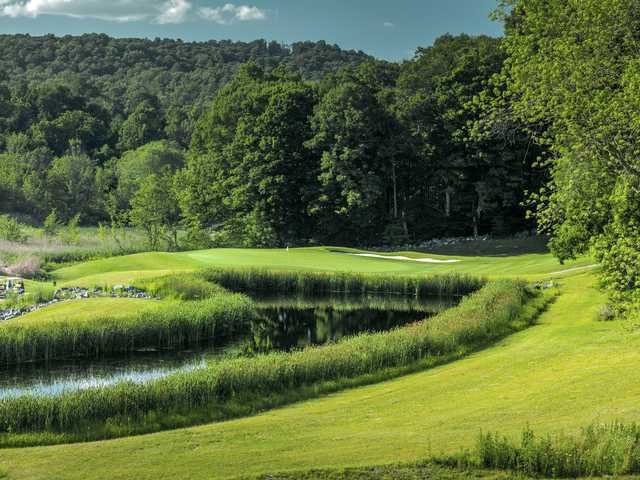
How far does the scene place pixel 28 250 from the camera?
143 feet

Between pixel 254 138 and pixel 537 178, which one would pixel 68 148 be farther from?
pixel 537 178

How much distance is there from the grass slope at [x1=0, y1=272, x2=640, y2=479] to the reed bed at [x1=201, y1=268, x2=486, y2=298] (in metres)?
17.3

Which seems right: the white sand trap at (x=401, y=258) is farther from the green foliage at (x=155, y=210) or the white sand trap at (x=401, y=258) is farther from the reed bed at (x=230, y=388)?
the reed bed at (x=230, y=388)

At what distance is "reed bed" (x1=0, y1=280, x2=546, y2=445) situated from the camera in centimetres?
1374

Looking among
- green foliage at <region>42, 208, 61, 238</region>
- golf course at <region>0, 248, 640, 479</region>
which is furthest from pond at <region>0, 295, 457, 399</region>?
green foliage at <region>42, 208, 61, 238</region>

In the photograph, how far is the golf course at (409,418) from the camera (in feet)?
34.4

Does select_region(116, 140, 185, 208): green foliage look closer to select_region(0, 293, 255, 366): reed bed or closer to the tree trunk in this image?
the tree trunk

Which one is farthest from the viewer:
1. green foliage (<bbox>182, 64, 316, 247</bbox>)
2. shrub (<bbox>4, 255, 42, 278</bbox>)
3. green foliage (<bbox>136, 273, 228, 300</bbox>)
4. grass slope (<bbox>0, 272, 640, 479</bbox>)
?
green foliage (<bbox>182, 64, 316, 247</bbox>)

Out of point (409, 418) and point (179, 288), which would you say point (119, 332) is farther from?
point (409, 418)

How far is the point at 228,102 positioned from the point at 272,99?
22.2ft

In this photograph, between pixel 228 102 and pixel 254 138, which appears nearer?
pixel 254 138

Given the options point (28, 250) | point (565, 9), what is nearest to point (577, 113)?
point (565, 9)

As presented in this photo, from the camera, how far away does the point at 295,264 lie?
1607 inches

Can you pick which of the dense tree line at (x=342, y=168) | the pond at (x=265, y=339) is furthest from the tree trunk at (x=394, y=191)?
the pond at (x=265, y=339)
